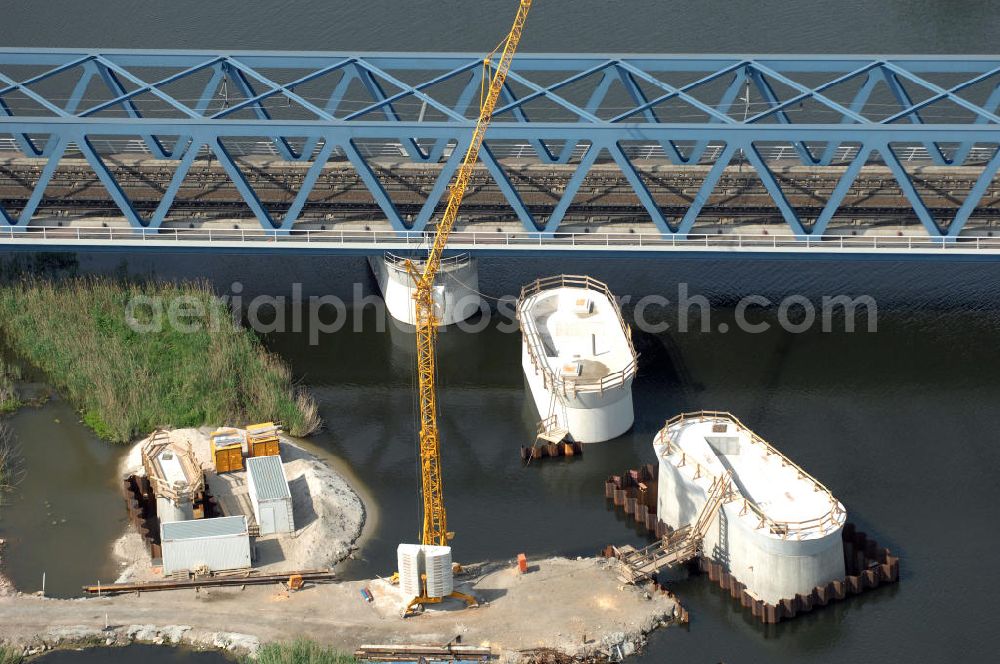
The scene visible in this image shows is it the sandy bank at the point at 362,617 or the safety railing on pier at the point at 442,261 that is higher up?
the safety railing on pier at the point at 442,261

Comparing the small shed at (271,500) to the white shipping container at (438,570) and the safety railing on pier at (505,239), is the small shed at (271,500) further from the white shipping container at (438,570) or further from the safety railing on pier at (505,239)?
the safety railing on pier at (505,239)

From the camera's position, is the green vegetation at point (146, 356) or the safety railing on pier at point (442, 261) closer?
the green vegetation at point (146, 356)

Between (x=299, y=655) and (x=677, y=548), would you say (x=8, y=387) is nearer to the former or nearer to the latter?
(x=299, y=655)

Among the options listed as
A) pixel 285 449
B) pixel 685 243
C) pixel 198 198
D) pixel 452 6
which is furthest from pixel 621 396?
pixel 452 6

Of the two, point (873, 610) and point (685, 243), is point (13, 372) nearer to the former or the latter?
point (685, 243)

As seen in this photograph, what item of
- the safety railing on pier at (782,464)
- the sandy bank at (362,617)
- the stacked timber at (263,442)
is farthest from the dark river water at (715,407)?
the stacked timber at (263,442)

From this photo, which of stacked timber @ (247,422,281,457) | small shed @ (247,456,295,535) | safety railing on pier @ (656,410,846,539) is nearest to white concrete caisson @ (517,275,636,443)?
safety railing on pier @ (656,410,846,539)

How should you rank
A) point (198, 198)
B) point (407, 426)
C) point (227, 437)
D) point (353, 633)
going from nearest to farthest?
point (353, 633)
point (227, 437)
point (407, 426)
point (198, 198)
